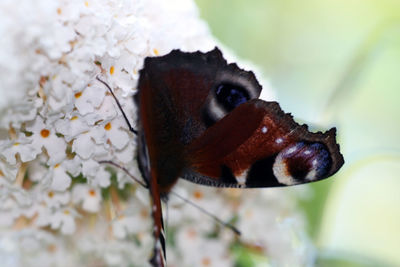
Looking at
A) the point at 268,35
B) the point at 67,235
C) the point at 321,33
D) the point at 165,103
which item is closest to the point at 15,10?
the point at 165,103

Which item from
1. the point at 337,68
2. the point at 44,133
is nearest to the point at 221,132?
the point at 44,133

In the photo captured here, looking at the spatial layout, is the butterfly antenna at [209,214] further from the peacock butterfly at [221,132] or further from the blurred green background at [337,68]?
the blurred green background at [337,68]

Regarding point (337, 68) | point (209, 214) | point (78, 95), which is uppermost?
point (337, 68)

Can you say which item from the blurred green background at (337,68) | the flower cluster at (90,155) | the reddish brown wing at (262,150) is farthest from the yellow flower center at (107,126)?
the blurred green background at (337,68)

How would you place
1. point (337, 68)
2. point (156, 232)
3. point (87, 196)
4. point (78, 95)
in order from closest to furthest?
point (156, 232)
point (78, 95)
point (87, 196)
point (337, 68)

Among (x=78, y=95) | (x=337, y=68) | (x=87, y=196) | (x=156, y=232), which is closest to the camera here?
(x=156, y=232)

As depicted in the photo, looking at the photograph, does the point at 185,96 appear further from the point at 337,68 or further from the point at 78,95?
the point at 337,68

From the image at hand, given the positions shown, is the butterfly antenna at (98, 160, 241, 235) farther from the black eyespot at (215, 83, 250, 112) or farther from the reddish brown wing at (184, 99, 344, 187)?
the black eyespot at (215, 83, 250, 112)
